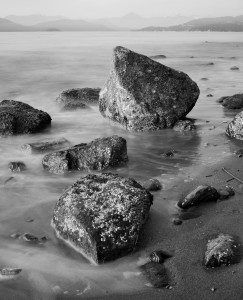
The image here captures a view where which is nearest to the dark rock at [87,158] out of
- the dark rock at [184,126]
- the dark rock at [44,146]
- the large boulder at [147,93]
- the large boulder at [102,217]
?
the dark rock at [44,146]

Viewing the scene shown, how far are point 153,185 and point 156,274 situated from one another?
8.71 feet

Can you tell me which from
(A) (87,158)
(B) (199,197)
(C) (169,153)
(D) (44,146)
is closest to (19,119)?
(D) (44,146)

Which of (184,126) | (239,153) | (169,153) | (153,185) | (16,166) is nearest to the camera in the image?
(153,185)

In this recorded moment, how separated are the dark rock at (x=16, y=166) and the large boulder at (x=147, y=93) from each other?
412 centimetres

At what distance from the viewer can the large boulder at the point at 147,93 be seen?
11961 millimetres

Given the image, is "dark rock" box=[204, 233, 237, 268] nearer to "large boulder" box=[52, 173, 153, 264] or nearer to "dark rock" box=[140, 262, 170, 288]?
"dark rock" box=[140, 262, 170, 288]

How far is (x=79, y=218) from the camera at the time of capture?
18.7 ft

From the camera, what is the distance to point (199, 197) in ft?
22.2

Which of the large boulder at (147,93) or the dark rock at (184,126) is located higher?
the large boulder at (147,93)

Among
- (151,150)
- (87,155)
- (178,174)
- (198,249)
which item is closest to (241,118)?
(151,150)

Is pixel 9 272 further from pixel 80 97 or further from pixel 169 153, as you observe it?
pixel 80 97

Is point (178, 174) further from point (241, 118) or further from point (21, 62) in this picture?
point (21, 62)

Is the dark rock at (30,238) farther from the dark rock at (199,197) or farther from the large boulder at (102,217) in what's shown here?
the dark rock at (199,197)

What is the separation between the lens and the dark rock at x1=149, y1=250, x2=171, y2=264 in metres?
5.34
